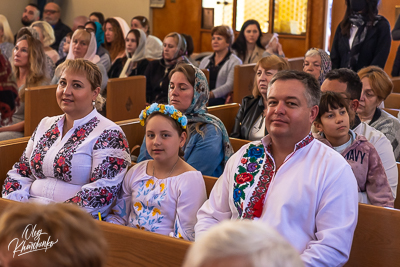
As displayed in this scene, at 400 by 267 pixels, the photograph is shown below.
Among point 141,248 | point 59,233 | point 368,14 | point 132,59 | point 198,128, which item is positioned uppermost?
point 368,14

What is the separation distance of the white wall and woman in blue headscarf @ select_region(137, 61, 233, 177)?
7457 millimetres

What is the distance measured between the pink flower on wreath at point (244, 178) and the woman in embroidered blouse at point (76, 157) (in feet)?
2.33

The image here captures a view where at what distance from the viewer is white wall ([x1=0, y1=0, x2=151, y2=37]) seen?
10.2 meters

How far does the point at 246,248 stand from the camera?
2.55ft

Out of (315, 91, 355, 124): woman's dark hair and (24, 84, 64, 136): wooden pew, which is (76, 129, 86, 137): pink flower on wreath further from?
(24, 84, 64, 136): wooden pew

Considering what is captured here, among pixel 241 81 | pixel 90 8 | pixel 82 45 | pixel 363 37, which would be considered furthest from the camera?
pixel 90 8

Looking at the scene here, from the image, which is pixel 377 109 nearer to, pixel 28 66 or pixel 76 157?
pixel 76 157

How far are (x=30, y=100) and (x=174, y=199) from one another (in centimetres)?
189

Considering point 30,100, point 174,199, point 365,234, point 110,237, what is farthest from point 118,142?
point 30,100

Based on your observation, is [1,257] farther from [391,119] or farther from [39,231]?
[391,119]

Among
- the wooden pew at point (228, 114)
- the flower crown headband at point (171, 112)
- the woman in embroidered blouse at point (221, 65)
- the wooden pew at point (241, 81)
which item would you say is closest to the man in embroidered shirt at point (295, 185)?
the flower crown headband at point (171, 112)

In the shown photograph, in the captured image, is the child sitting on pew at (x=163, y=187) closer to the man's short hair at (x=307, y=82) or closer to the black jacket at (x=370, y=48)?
the man's short hair at (x=307, y=82)

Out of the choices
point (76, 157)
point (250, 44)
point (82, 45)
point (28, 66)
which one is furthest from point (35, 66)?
point (250, 44)
